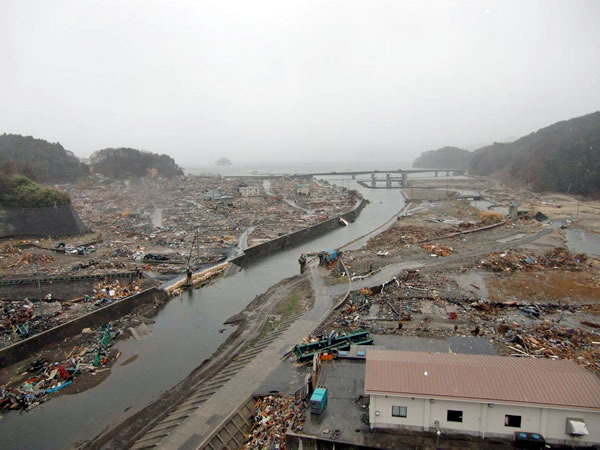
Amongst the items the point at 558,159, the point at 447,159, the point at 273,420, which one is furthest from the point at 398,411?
the point at 447,159

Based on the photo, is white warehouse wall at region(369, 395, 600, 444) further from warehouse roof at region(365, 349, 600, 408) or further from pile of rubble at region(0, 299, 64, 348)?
pile of rubble at region(0, 299, 64, 348)

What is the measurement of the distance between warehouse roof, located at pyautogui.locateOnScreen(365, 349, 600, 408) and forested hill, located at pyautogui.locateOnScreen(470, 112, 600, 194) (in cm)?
5730

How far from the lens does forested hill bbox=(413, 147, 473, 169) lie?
142750 millimetres

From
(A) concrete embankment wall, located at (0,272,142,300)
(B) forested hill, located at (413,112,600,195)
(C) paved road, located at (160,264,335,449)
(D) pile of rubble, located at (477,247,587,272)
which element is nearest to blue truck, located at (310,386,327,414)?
(C) paved road, located at (160,264,335,449)

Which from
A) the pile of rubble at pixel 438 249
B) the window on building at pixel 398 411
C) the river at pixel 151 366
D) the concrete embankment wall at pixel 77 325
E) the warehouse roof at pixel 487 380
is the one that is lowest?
the river at pixel 151 366

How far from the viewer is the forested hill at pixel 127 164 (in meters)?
81.2

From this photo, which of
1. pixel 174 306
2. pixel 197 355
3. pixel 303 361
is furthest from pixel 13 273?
pixel 303 361

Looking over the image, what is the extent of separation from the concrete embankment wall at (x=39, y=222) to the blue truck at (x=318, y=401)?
95.5ft

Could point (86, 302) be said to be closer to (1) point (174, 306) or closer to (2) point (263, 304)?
(1) point (174, 306)

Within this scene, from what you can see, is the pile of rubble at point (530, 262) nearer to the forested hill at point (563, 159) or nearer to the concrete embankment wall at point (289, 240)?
the concrete embankment wall at point (289, 240)

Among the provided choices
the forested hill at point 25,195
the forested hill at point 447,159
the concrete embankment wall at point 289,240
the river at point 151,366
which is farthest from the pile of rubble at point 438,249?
the forested hill at point 447,159

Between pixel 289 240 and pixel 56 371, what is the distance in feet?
69.5

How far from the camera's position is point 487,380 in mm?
7551

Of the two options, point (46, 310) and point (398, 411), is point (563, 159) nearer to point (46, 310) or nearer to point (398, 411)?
point (398, 411)
